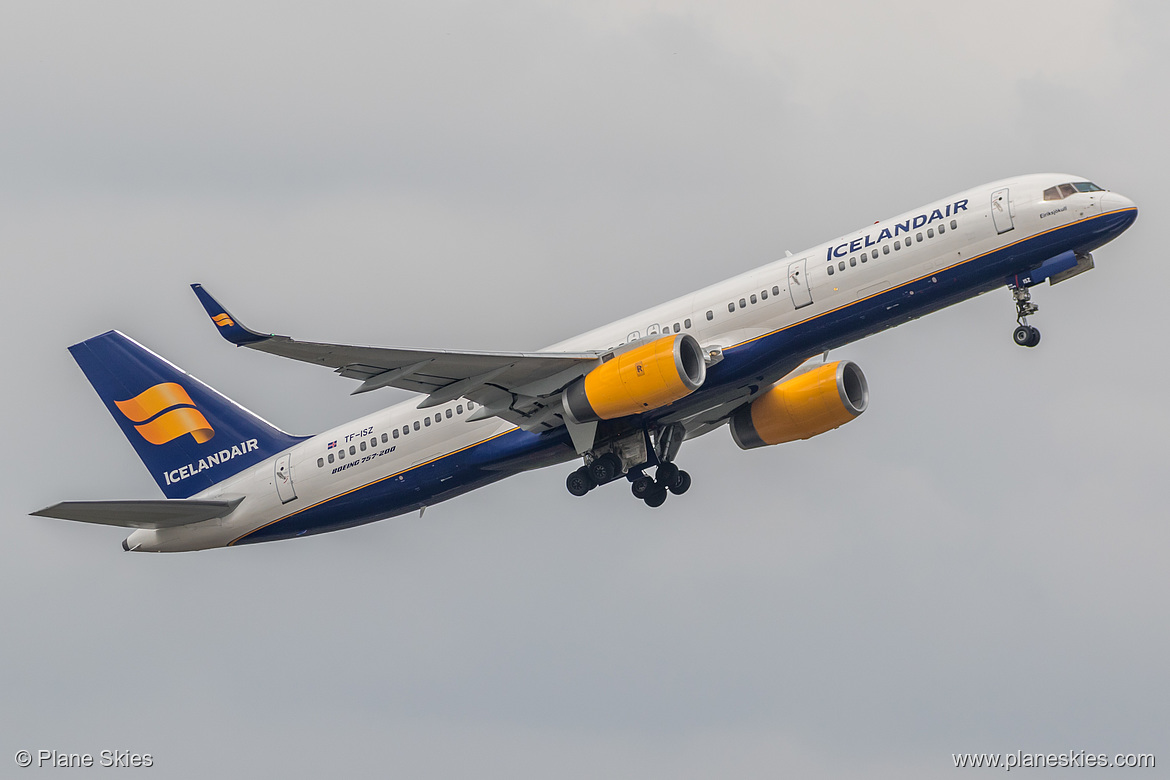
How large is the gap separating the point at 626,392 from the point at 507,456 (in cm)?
529

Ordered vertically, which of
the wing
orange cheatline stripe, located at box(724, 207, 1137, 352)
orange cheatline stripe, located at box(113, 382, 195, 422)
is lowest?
the wing

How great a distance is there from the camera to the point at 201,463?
48.3 m

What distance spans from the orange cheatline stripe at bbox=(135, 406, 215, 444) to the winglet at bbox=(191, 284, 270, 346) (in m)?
13.9

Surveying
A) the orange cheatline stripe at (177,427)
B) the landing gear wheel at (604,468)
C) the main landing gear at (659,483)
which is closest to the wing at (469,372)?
the landing gear wheel at (604,468)

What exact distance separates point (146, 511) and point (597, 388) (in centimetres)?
1494

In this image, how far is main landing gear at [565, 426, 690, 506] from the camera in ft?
145

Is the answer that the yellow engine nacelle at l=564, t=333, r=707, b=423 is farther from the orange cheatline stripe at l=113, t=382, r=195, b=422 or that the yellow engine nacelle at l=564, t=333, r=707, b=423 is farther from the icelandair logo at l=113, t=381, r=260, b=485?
the orange cheatline stripe at l=113, t=382, r=195, b=422

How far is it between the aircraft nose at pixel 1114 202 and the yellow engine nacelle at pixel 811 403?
1030cm

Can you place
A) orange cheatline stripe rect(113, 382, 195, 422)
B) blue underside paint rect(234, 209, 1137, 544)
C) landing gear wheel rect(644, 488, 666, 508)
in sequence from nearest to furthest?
blue underside paint rect(234, 209, 1137, 544)
landing gear wheel rect(644, 488, 666, 508)
orange cheatline stripe rect(113, 382, 195, 422)

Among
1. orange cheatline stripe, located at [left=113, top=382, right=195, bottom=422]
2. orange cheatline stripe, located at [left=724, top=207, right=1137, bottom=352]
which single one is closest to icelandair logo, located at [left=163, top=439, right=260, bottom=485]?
orange cheatline stripe, located at [left=113, top=382, right=195, bottom=422]

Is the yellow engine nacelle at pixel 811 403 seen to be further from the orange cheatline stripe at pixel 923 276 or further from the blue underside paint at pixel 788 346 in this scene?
the orange cheatline stripe at pixel 923 276

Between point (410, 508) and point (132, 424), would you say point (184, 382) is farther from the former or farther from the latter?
point (410, 508)

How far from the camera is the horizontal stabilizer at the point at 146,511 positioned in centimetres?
4266

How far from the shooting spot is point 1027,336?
40094mm
